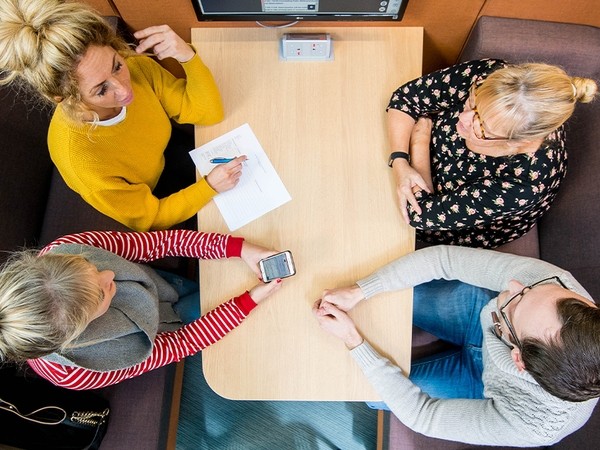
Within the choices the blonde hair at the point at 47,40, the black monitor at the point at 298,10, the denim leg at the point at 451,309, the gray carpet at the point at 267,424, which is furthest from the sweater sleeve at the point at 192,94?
the gray carpet at the point at 267,424

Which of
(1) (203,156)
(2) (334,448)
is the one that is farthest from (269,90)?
(2) (334,448)

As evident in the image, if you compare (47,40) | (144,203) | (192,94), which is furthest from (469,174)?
(47,40)

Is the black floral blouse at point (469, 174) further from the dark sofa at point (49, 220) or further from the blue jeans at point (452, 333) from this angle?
the dark sofa at point (49, 220)

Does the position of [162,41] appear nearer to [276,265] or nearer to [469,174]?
[276,265]

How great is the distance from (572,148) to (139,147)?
1255 mm

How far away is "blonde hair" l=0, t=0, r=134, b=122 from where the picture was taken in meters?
0.94

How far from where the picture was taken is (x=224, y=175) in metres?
1.23

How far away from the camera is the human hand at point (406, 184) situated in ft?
4.01

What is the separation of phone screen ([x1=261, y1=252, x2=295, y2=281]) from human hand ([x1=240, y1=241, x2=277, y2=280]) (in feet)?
0.07

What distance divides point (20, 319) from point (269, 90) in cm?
83

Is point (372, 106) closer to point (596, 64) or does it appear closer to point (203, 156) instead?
point (203, 156)

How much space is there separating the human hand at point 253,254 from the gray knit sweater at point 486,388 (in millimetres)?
255

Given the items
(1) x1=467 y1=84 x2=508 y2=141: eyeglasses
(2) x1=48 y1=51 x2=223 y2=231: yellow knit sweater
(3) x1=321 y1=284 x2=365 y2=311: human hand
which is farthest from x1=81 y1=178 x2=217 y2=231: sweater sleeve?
(1) x1=467 y1=84 x2=508 y2=141: eyeglasses

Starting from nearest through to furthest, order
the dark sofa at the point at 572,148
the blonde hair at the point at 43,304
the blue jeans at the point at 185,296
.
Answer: the blonde hair at the point at 43,304 < the dark sofa at the point at 572,148 < the blue jeans at the point at 185,296
